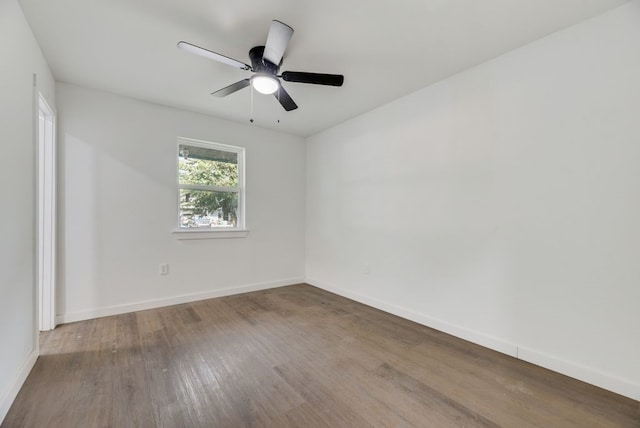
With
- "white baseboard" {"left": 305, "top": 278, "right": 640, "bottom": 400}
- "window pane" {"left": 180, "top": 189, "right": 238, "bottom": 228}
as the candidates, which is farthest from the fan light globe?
"white baseboard" {"left": 305, "top": 278, "right": 640, "bottom": 400}

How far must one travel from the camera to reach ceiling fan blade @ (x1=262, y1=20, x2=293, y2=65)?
65.5 inches

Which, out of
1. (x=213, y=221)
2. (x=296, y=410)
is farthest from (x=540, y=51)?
(x=213, y=221)

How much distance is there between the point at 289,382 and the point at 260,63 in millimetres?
2308

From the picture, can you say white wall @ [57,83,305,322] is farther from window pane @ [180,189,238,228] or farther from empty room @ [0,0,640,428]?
window pane @ [180,189,238,228]

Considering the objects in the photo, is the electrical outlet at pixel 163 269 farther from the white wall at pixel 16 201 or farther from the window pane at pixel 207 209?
the white wall at pixel 16 201

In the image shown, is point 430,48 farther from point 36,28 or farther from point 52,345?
point 52,345

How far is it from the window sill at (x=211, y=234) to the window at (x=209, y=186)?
5cm

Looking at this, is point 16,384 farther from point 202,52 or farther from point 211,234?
point 202,52

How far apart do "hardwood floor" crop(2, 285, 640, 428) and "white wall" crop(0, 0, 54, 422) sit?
0.79ft

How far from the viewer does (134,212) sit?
3205 mm

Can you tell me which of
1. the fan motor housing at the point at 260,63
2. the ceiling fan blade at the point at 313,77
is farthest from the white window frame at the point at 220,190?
the ceiling fan blade at the point at 313,77

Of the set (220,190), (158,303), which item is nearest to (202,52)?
(220,190)

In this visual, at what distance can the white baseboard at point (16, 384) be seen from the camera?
5.05ft

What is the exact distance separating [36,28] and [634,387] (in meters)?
4.59
